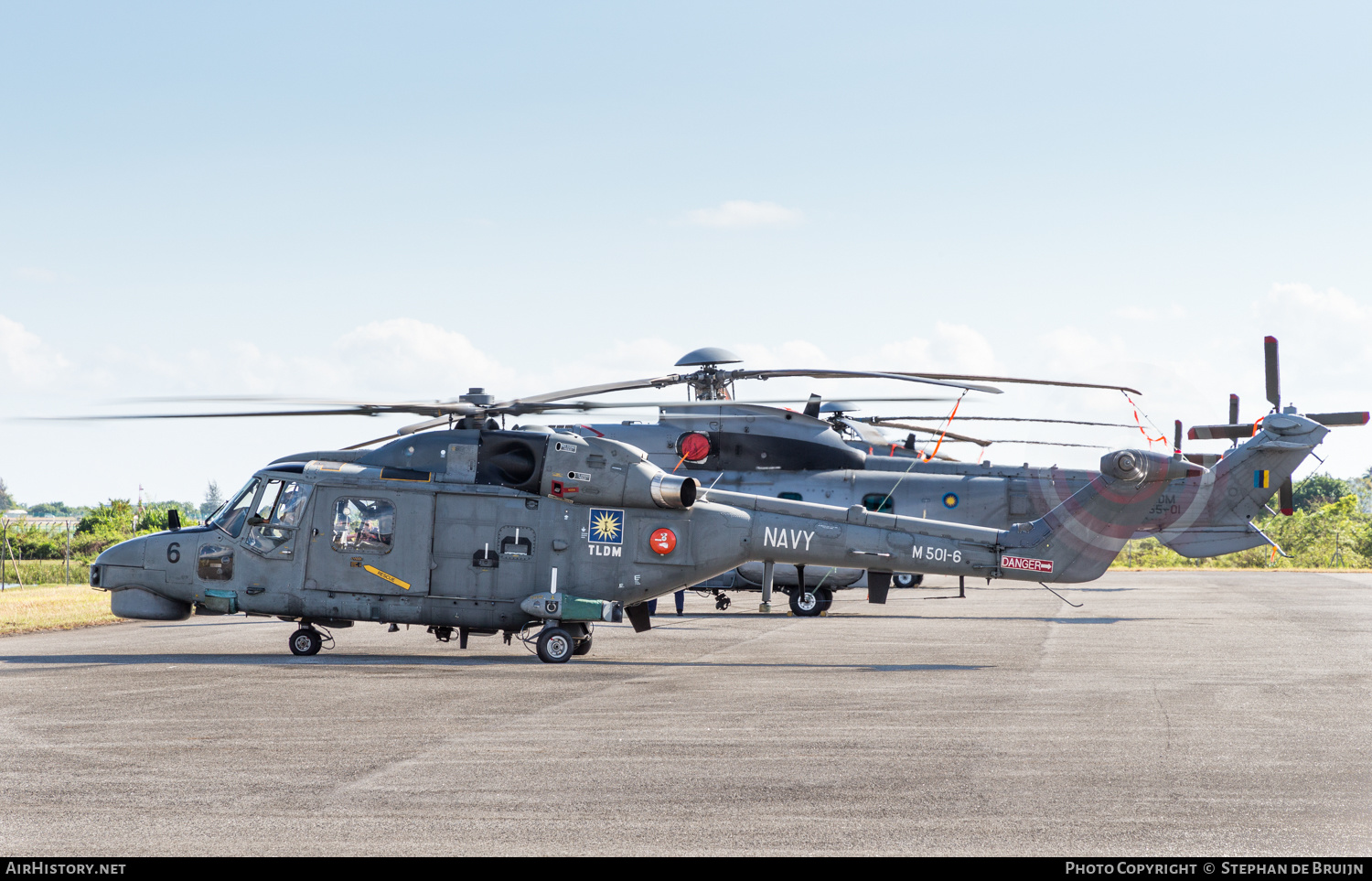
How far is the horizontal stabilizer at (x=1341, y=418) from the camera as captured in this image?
26.1m

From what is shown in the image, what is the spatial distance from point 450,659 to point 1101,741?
9.54 meters

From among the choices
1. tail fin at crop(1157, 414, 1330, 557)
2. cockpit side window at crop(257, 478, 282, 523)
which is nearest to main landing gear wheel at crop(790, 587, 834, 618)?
tail fin at crop(1157, 414, 1330, 557)

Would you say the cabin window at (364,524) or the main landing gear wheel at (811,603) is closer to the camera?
the cabin window at (364,524)

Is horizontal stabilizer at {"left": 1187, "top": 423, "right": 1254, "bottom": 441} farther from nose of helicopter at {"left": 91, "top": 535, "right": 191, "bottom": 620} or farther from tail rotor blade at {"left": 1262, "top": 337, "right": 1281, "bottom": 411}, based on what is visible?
nose of helicopter at {"left": 91, "top": 535, "right": 191, "bottom": 620}

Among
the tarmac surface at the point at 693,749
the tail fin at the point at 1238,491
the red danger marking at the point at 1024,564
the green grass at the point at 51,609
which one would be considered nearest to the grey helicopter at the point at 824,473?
the tail fin at the point at 1238,491

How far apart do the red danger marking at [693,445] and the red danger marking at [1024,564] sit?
9.42 meters

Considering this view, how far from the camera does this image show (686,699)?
12.3m

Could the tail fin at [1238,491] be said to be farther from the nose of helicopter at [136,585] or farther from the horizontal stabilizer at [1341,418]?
the nose of helicopter at [136,585]

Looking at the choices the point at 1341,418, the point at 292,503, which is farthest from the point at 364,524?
the point at 1341,418

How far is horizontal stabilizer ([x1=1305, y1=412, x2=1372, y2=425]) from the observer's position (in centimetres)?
2609

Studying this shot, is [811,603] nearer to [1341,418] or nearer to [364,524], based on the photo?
[364,524]

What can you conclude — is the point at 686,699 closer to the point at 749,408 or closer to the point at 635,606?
the point at 635,606
